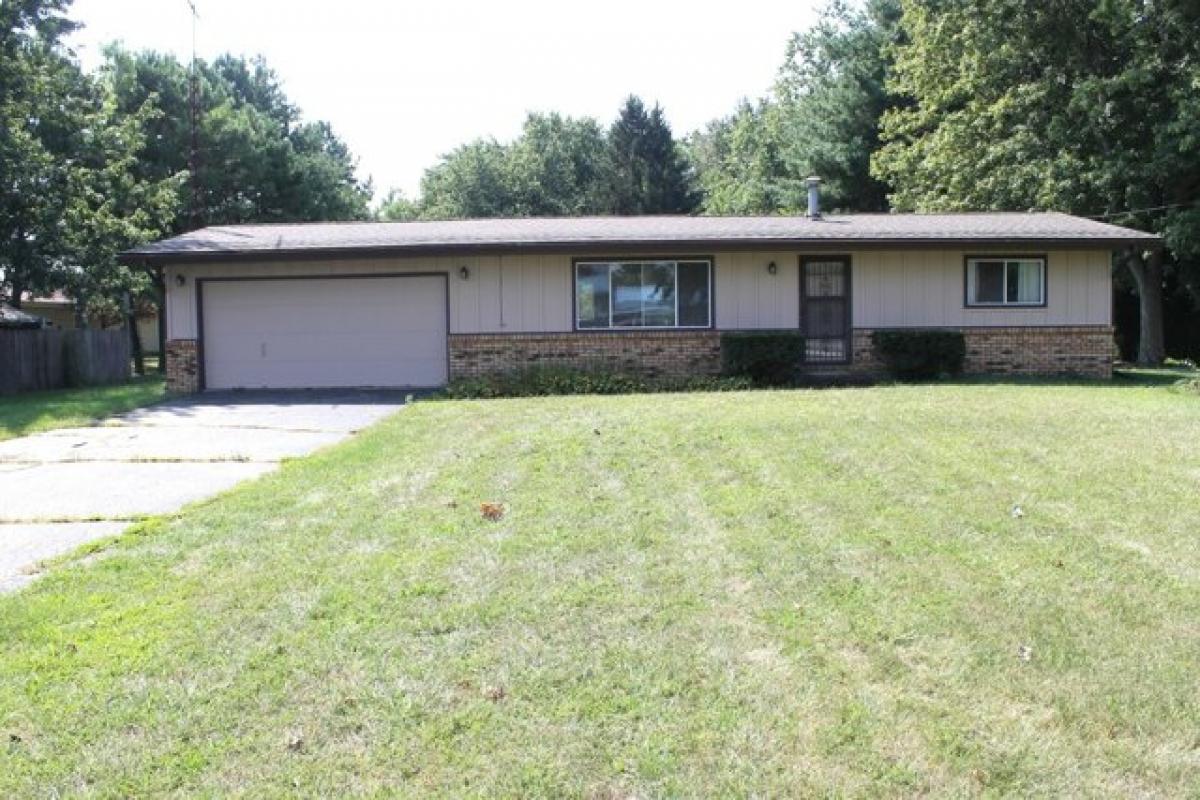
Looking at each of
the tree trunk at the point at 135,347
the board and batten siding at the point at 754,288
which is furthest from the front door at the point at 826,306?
the tree trunk at the point at 135,347

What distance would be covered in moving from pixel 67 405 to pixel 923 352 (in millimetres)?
13041

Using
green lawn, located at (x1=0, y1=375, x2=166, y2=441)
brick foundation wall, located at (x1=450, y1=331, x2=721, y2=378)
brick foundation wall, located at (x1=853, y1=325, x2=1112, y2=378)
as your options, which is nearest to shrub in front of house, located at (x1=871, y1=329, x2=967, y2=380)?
brick foundation wall, located at (x1=853, y1=325, x2=1112, y2=378)

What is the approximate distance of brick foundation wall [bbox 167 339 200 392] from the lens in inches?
633

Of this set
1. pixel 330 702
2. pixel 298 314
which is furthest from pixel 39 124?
pixel 330 702

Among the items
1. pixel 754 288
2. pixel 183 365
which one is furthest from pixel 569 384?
pixel 183 365

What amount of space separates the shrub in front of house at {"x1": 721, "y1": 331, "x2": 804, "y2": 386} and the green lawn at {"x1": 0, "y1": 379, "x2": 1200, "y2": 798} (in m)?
7.74

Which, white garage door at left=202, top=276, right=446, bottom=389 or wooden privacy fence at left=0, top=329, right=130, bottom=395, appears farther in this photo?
wooden privacy fence at left=0, top=329, right=130, bottom=395

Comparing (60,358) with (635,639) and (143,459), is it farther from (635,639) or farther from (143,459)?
(635,639)

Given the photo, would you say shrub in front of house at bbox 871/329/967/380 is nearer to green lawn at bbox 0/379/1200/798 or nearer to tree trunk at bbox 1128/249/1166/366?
green lawn at bbox 0/379/1200/798

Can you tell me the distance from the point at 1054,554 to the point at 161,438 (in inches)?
346

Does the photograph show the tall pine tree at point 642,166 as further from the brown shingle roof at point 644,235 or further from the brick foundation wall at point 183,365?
the brick foundation wall at point 183,365

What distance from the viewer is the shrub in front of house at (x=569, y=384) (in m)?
14.8

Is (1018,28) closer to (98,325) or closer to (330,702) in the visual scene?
(330,702)

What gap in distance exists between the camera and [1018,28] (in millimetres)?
22547
